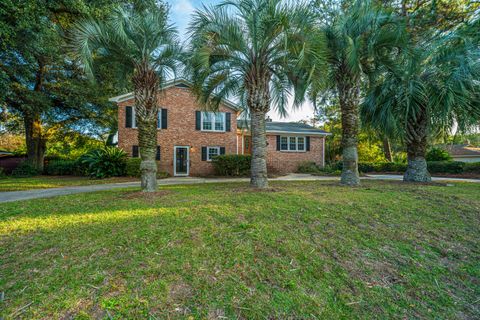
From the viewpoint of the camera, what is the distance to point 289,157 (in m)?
17.7

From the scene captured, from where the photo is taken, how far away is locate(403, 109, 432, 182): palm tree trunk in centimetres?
897

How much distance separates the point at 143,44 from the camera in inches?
247

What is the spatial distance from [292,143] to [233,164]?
241 inches

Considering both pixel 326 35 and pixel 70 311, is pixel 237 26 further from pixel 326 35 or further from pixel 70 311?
pixel 70 311

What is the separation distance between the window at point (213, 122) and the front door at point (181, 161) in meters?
2.25

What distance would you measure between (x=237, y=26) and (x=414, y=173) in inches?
365

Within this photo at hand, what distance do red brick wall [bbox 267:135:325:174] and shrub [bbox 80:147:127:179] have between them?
33.3 feet

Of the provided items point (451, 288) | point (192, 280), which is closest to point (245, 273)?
point (192, 280)

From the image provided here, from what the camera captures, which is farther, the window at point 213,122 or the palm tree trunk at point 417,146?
the window at point 213,122

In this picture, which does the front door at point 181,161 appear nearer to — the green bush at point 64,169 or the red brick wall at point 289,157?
the red brick wall at point 289,157

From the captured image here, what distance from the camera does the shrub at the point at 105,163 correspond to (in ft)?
41.1

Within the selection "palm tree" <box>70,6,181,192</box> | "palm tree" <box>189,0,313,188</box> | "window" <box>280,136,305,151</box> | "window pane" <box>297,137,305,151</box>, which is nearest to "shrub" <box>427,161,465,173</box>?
"window pane" <box>297,137,305,151</box>

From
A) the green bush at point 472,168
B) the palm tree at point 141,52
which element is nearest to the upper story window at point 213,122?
the palm tree at point 141,52

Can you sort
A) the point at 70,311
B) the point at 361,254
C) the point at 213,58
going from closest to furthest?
the point at 70,311
the point at 361,254
the point at 213,58
